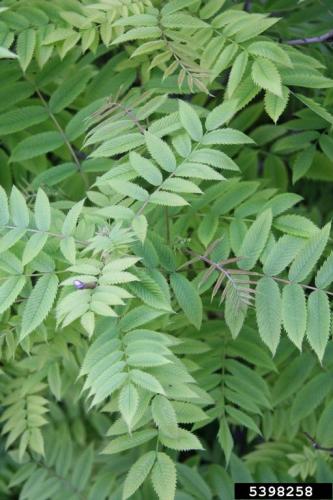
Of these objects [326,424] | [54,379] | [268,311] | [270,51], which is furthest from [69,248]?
[326,424]

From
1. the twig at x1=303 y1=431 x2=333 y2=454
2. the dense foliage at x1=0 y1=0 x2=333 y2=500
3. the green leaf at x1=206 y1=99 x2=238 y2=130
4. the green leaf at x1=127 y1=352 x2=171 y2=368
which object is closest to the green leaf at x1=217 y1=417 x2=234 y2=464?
the dense foliage at x1=0 y1=0 x2=333 y2=500

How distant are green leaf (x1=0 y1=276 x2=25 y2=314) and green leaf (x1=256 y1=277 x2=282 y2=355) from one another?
599mm

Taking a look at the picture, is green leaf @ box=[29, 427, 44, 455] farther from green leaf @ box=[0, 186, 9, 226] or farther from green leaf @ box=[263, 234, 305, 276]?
green leaf @ box=[263, 234, 305, 276]

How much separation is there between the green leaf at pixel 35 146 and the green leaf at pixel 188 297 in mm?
810

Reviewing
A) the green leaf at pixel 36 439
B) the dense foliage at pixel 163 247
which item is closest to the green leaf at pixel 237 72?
the dense foliage at pixel 163 247

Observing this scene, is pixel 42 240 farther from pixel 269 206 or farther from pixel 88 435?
pixel 88 435

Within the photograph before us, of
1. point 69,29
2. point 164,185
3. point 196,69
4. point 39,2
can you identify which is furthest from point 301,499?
point 39,2

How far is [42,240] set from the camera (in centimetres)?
168

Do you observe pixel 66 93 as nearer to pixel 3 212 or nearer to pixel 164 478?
pixel 3 212

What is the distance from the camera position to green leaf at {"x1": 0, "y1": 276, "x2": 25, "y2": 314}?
64.2 inches

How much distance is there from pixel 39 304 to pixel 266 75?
Answer: 877 mm

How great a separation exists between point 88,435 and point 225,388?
1633 millimetres

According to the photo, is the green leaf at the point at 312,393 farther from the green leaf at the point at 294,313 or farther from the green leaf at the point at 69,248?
the green leaf at the point at 69,248

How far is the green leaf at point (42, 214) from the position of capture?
172 cm
